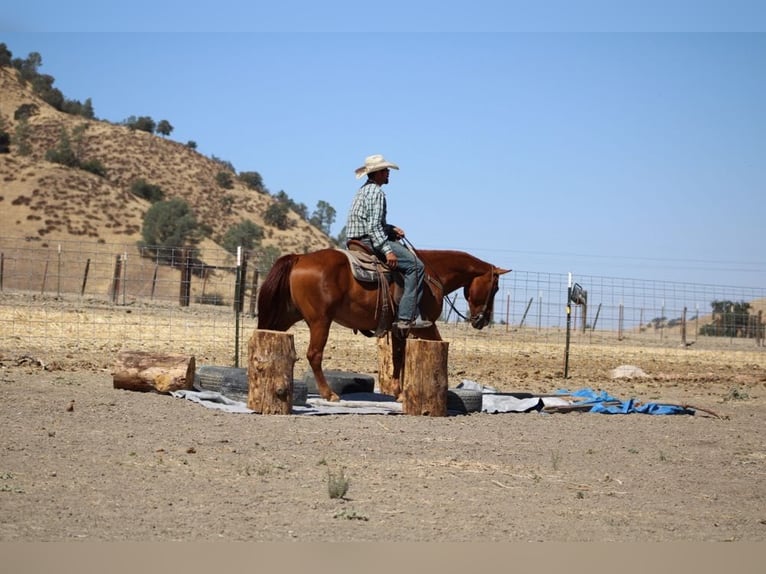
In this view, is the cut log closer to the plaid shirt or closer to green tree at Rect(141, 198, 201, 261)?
the plaid shirt

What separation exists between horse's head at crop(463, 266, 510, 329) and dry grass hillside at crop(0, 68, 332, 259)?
1777 inches

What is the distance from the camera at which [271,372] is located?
36.8 ft

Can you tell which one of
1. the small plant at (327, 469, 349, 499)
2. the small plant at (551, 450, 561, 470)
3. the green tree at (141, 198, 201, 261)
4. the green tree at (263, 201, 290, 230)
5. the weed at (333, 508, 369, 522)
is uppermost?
the green tree at (263, 201, 290, 230)

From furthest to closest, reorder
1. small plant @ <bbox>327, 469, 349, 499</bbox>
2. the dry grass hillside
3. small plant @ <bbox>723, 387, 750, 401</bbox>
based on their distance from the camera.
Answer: the dry grass hillside
small plant @ <bbox>723, 387, 750, 401</bbox>
small plant @ <bbox>327, 469, 349, 499</bbox>

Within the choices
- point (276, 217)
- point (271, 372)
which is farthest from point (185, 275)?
point (276, 217)

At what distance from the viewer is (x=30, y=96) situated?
Result: 86.4 m

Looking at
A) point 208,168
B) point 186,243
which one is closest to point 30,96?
point 208,168

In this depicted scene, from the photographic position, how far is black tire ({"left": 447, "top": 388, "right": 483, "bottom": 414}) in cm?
1235

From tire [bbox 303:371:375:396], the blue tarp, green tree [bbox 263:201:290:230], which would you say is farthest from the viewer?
green tree [bbox 263:201:290:230]

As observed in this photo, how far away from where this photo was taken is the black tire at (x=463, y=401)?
1235cm

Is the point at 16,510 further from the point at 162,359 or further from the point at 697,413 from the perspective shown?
the point at 697,413

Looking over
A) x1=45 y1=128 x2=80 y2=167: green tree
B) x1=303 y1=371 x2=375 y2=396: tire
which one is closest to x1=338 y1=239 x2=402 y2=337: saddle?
x1=303 y1=371 x2=375 y2=396: tire

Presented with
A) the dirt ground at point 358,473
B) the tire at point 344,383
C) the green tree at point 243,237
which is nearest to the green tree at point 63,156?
the green tree at point 243,237

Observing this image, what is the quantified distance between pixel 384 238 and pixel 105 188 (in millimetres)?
60086
